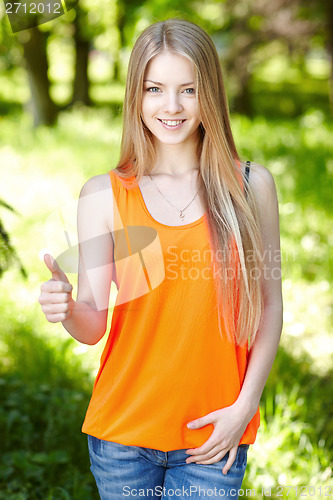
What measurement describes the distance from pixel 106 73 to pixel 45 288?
1019 inches

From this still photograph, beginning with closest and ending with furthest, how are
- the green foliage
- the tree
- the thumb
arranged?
the thumb, the tree, the green foliage

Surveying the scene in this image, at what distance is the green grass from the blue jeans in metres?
0.67

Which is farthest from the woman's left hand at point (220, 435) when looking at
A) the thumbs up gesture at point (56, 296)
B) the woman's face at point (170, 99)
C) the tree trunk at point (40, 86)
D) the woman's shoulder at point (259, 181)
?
the tree trunk at point (40, 86)

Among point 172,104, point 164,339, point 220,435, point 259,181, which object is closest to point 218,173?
point 259,181

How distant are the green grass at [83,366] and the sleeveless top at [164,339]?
1.29 feet

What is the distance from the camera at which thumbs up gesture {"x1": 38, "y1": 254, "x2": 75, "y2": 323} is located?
1188mm

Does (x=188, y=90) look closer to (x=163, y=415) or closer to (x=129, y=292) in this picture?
(x=129, y=292)

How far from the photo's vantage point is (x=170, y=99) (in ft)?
4.59

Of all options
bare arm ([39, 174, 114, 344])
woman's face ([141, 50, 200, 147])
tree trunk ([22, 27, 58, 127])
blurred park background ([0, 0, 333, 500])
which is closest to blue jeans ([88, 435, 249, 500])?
bare arm ([39, 174, 114, 344])

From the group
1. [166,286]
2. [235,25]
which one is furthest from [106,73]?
[166,286]

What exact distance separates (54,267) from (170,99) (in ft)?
1.71

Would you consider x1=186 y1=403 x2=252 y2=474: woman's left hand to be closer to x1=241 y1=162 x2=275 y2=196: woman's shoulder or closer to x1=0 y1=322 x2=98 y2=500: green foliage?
x1=241 y1=162 x2=275 y2=196: woman's shoulder

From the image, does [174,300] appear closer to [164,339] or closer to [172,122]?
[164,339]

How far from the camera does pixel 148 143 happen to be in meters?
1.54
